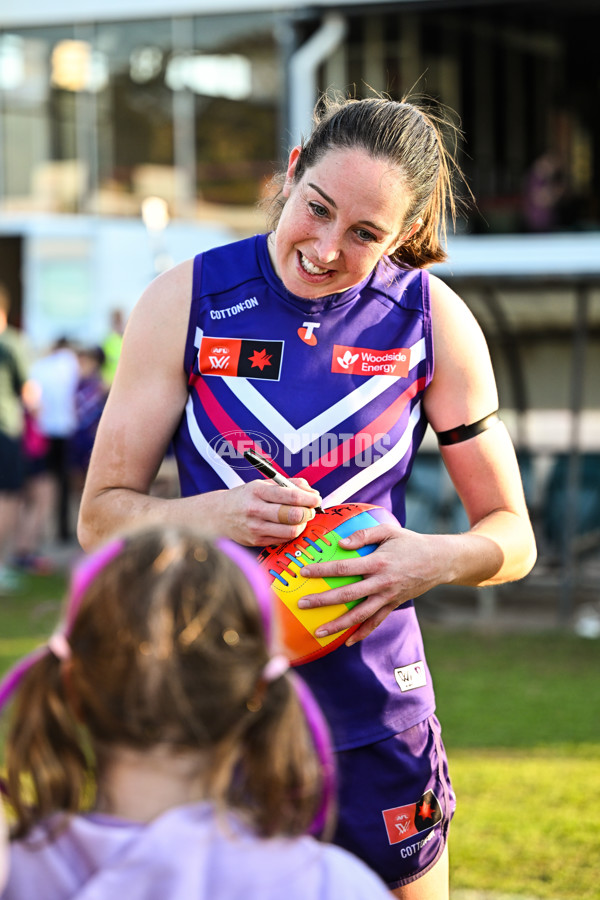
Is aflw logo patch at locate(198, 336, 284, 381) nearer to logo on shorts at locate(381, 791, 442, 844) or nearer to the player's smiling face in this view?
the player's smiling face

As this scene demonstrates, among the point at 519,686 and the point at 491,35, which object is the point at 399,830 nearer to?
the point at 519,686

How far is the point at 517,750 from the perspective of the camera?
5.13 meters

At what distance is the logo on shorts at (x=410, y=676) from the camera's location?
2.05m

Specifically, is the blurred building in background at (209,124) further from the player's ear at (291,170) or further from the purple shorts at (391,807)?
the purple shorts at (391,807)

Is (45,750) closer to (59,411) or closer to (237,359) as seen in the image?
(237,359)

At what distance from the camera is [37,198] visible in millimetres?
20328

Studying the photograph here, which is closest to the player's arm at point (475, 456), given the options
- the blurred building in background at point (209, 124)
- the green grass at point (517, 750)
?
the green grass at point (517, 750)

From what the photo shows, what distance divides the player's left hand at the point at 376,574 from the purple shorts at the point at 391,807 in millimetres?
235

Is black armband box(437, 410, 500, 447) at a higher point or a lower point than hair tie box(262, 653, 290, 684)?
higher

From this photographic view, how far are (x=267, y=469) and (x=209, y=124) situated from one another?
61.1ft

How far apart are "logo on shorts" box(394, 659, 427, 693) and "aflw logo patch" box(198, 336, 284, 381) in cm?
60

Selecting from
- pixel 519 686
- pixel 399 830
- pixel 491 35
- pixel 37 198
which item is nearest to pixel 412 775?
pixel 399 830

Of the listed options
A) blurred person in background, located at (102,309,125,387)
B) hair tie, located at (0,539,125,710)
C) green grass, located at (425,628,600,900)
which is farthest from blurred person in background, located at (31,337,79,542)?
hair tie, located at (0,539,125,710)

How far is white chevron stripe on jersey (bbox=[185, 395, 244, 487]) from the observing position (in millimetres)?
2016
